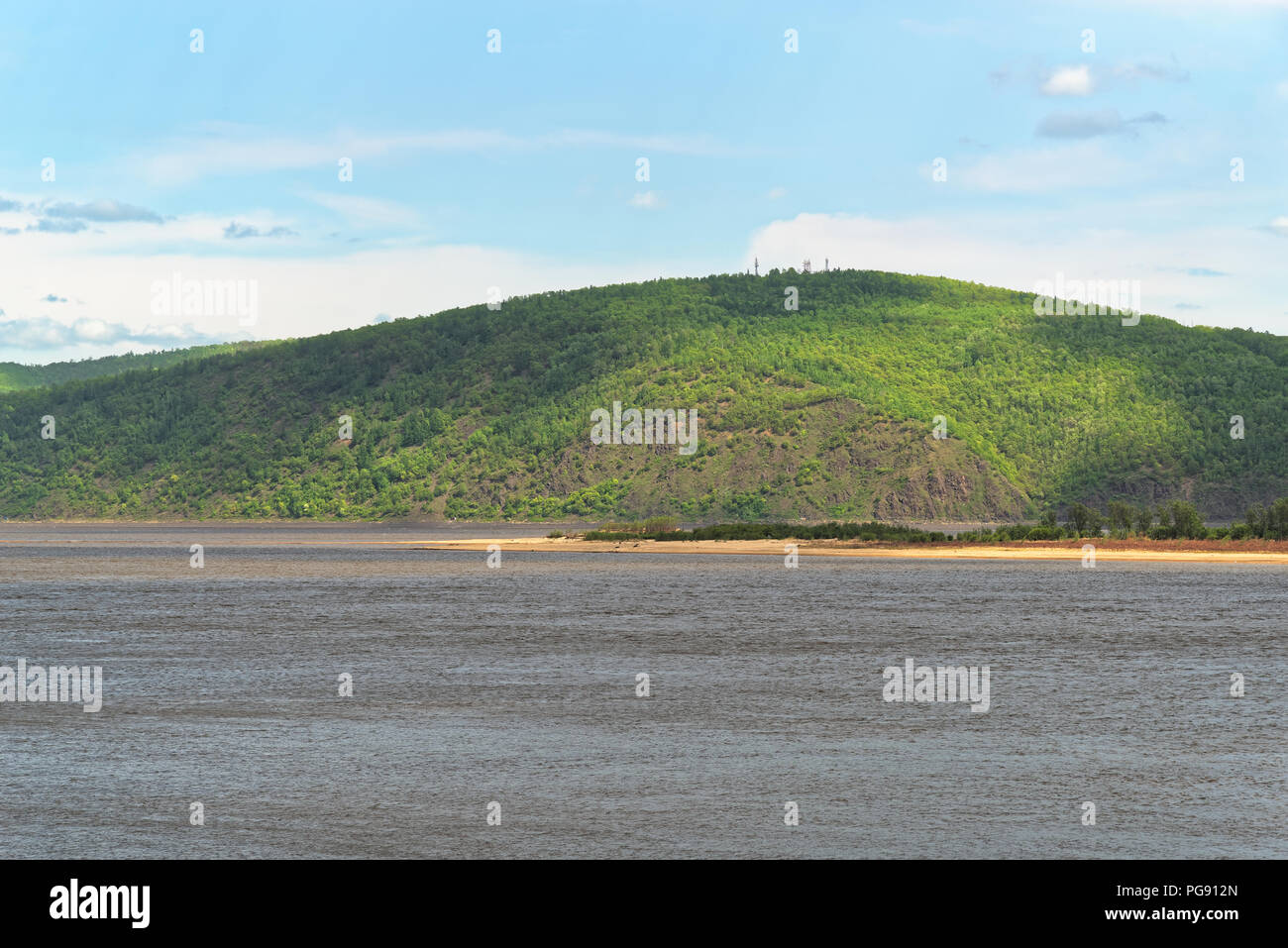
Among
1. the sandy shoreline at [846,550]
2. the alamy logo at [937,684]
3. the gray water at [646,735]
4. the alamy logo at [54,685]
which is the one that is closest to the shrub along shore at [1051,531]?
the sandy shoreline at [846,550]

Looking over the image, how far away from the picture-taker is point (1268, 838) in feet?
66.8

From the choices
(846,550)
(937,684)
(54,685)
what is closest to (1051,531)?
(846,550)

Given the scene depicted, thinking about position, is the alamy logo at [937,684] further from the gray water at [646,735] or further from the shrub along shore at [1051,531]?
the shrub along shore at [1051,531]

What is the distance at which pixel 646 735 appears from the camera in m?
29.3

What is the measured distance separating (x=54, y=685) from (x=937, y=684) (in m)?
23.5

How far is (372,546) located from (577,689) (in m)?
119

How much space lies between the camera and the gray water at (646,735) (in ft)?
68.3

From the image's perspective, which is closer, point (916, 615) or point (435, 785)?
point (435, 785)
